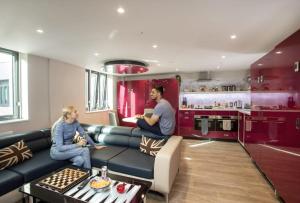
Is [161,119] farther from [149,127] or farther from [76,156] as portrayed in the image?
[76,156]

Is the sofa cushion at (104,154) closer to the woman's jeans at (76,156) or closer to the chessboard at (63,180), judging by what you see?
the woman's jeans at (76,156)

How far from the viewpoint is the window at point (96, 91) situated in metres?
5.82

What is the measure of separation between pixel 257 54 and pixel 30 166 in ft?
15.7

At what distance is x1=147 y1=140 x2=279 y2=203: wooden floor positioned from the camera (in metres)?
2.34

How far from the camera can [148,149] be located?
8.99 feet

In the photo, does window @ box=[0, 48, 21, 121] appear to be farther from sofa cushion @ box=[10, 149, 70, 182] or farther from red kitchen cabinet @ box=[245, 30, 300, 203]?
red kitchen cabinet @ box=[245, 30, 300, 203]

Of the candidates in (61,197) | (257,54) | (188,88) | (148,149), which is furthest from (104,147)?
(188,88)

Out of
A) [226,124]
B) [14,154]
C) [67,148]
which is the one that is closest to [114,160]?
[67,148]

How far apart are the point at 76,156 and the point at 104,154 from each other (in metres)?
0.43

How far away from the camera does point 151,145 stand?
2736mm

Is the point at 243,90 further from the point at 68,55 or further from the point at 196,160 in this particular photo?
the point at 68,55

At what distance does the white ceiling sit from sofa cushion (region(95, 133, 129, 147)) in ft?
5.84

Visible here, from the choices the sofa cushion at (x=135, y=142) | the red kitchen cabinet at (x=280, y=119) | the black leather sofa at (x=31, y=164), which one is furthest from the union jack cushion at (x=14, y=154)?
the red kitchen cabinet at (x=280, y=119)

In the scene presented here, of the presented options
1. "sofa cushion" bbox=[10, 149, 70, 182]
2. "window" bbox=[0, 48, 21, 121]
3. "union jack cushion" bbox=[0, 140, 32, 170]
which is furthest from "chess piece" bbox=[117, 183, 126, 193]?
"window" bbox=[0, 48, 21, 121]
